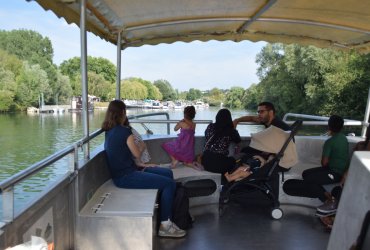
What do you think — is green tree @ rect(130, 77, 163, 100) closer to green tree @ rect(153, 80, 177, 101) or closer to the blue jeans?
green tree @ rect(153, 80, 177, 101)

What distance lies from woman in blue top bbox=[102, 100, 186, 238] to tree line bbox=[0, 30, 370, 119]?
4.38 meters

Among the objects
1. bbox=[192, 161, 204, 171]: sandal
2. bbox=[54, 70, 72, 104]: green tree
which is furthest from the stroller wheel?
bbox=[54, 70, 72, 104]: green tree

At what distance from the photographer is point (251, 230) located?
150 inches

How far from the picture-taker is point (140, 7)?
3.88m

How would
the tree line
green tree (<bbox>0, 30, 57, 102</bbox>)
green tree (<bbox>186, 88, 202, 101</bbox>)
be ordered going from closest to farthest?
the tree line < green tree (<bbox>0, 30, 57, 102</bbox>) < green tree (<bbox>186, 88, 202, 101</bbox>)

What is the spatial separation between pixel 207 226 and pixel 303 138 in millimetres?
2157

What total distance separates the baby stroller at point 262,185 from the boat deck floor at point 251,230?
0.16 m

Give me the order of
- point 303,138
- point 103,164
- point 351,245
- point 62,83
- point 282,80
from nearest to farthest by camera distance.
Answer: point 351,245 → point 103,164 → point 303,138 → point 282,80 → point 62,83

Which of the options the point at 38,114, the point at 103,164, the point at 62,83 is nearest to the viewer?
the point at 103,164

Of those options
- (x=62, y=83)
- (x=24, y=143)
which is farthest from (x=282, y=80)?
(x=62, y=83)

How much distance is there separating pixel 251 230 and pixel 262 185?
0.55 m

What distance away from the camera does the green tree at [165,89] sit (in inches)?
4149

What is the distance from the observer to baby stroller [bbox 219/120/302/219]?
13.2 feet

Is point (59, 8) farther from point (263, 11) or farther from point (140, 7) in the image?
point (263, 11)
